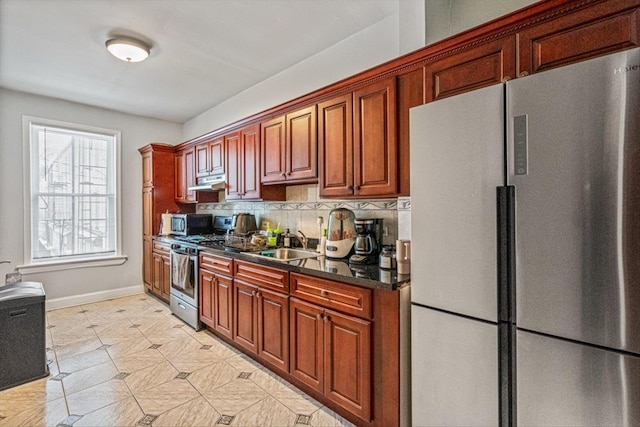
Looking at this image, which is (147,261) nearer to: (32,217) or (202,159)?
A: (32,217)

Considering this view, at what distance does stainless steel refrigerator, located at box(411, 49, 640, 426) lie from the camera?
3.52 ft

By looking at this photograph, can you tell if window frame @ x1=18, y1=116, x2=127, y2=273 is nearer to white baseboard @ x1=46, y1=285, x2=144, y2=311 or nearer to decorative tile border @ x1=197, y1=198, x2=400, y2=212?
white baseboard @ x1=46, y1=285, x2=144, y2=311

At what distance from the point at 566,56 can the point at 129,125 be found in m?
5.31

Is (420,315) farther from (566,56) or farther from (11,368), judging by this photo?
(11,368)

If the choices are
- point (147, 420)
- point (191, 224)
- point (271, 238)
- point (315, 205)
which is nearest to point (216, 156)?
point (191, 224)

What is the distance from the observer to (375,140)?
2.21m

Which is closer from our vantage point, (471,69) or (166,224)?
(471,69)

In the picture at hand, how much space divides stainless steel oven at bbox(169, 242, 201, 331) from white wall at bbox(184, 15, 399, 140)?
72.6 inches

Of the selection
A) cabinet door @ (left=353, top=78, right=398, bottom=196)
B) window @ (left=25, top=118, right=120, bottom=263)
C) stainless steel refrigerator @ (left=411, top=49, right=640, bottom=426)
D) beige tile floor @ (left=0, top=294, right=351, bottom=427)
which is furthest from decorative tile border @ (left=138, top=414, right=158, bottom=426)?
window @ (left=25, top=118, right=120, bottom=263)

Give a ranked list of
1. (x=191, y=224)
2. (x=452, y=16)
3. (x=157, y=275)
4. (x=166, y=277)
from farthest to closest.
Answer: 1. (x=157, y=275)
2. (x=191, y=224)
3. (x=166, y=277)
4. (x=452, y=16)

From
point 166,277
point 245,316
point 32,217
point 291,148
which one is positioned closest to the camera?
point 245,316

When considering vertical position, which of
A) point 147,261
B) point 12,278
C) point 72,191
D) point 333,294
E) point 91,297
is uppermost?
point 72,191

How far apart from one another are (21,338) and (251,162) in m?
2.36

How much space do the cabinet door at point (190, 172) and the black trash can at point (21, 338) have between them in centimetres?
223
